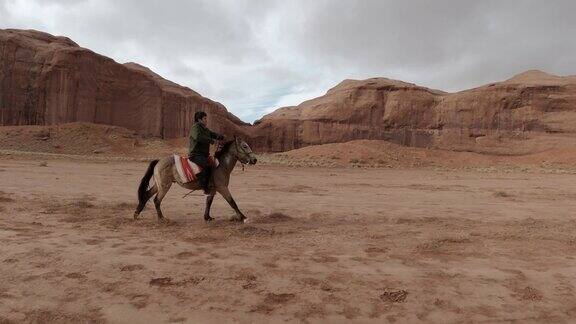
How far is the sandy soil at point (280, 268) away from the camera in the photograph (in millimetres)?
4359

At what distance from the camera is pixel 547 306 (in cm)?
473

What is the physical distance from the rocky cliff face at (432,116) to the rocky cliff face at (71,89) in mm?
18239

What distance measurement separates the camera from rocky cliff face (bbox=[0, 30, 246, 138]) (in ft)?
151

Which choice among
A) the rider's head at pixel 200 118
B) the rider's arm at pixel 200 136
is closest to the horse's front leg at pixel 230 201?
the rider's arm at pixel 200 136

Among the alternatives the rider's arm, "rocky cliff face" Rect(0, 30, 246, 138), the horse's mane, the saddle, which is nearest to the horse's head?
the horse's mane

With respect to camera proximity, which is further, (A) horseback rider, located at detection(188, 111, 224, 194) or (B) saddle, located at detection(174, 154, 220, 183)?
(A) horseback rider, located at detection(188, 111, 224, 194)

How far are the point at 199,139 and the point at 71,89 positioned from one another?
149ft

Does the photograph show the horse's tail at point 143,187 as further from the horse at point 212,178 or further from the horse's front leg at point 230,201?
the horse's front leg at point 230,201

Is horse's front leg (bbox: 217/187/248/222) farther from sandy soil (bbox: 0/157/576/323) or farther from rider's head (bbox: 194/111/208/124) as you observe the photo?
rider's head (bbox: 194/111/208/124)

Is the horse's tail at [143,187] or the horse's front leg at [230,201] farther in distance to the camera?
the horse's tail at [143,187]

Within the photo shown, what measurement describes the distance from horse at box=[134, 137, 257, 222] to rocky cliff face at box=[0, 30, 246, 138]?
44028mm

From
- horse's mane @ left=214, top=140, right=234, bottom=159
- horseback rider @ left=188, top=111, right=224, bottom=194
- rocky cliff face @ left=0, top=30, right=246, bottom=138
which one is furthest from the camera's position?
rocky cliff face @ left=0, top=30, right=246, bottom=138

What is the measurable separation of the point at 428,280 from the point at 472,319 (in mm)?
953

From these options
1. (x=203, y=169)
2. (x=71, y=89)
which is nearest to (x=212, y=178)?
(x=203, y=169)
